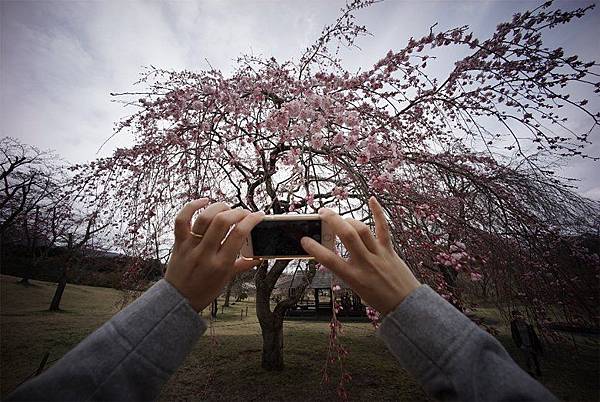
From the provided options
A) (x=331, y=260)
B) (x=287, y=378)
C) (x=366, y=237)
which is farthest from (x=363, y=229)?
(x=287, y=378)

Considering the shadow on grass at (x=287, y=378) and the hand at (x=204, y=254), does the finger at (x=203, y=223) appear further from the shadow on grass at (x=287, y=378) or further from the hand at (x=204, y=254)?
the shadow on grass at (x=287, y=378)

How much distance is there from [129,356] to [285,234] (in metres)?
0.65

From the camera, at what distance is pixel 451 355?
60 centimetres

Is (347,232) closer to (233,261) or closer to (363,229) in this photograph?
(363,229)

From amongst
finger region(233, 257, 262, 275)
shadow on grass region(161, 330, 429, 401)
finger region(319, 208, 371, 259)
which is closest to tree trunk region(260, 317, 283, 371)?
shadow on grass region(161, 330, 429, 401)

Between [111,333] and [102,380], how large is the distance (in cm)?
9

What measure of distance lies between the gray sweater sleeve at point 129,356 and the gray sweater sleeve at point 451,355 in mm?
564

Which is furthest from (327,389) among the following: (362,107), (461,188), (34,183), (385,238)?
(34,183)

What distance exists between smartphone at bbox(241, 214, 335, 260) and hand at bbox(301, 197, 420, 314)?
261mm

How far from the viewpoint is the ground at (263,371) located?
16.7ft

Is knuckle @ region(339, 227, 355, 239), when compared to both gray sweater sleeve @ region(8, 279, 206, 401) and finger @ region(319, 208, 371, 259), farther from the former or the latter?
gray sweater sleeve @ region(8, 279, 206, 401)

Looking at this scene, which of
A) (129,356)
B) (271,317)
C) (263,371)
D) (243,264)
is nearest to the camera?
(129,356)

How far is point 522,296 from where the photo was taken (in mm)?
3029

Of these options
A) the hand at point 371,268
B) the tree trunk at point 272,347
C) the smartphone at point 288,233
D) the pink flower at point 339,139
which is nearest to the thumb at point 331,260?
the hand at point 371,268
